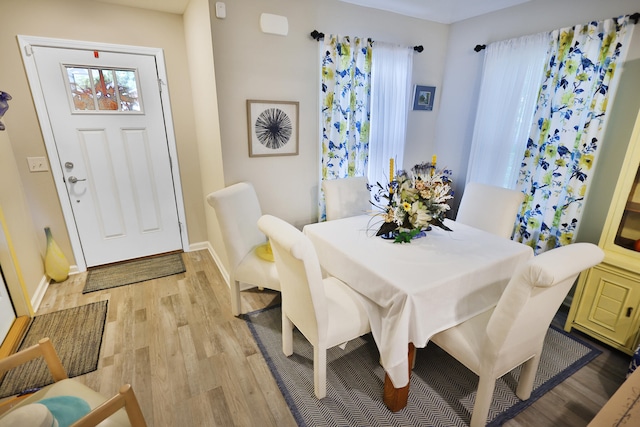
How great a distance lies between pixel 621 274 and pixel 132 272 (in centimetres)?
394

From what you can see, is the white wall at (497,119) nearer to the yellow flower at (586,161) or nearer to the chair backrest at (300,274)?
the yellow flower at (586,161)

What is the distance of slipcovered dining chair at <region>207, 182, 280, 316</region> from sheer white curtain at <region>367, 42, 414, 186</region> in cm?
149

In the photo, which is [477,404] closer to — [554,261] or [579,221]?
[554,261]

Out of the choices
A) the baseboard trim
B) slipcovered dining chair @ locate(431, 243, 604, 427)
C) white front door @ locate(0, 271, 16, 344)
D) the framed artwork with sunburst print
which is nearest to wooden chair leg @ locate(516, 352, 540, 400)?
slipcovered dining chair @ locate(431, 243, 604, 427)

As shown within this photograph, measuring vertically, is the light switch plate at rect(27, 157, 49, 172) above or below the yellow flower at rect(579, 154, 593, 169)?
below

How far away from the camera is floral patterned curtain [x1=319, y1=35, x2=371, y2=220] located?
2713mm

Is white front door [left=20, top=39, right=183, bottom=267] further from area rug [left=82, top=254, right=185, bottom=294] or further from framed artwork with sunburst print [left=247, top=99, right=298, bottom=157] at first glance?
framed artwork with sunburst print [left=247, top=99, right=298, bottom=157]

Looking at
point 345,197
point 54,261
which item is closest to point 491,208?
point 345,197

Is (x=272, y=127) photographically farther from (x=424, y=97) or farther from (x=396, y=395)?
(x=396, y=395)

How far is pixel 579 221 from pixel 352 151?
1.95 meters

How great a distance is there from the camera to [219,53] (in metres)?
2.22

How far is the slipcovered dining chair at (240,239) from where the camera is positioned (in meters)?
2.07

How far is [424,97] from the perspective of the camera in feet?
11.0

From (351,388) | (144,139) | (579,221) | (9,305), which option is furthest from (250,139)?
(579,221)
